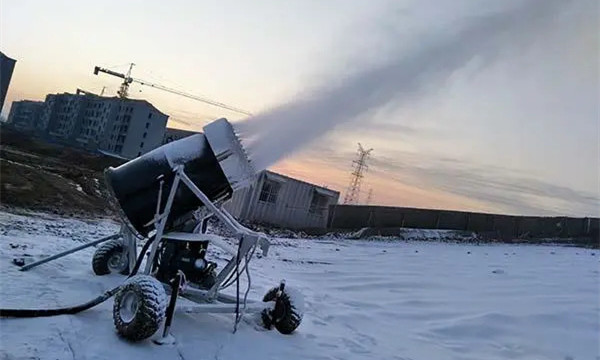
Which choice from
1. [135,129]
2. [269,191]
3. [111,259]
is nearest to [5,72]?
[135,129]

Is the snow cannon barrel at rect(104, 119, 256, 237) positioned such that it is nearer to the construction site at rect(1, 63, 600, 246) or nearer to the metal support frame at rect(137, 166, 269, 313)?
the metal support frame at rect(137, 166, 269, 313)

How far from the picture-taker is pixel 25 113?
116125mm

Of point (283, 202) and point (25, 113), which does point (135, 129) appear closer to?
point (25, 113)

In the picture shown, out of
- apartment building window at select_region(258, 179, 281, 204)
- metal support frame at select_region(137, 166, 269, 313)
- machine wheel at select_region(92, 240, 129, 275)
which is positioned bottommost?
machine wheel at select_region(92, 240, 129, 275)

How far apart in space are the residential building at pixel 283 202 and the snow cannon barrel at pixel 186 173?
2157cm

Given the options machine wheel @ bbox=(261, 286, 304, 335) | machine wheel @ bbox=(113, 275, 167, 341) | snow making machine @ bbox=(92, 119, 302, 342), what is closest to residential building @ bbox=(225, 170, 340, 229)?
snow making machine @ bbox=(92, 119, 302, 342)

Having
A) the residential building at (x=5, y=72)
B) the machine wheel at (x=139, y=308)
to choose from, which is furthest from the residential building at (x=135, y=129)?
the machine wheel at (x=139, y=308)

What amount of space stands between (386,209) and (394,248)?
1059 centimetres

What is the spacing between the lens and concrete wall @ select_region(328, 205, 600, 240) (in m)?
28.2

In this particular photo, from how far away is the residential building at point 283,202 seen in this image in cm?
3042

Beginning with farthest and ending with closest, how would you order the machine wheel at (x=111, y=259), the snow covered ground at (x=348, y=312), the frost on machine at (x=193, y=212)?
the machine wheel at (x=111, y=259), the frost on machine at (x=193, y=212), the snow covered ground at (x=348, y=312)

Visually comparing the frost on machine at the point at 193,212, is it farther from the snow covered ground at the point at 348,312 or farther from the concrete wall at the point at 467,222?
the concrete wall at the point at 467,222

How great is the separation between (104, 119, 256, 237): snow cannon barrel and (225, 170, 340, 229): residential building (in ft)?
70.8

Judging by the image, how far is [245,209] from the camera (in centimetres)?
3025
